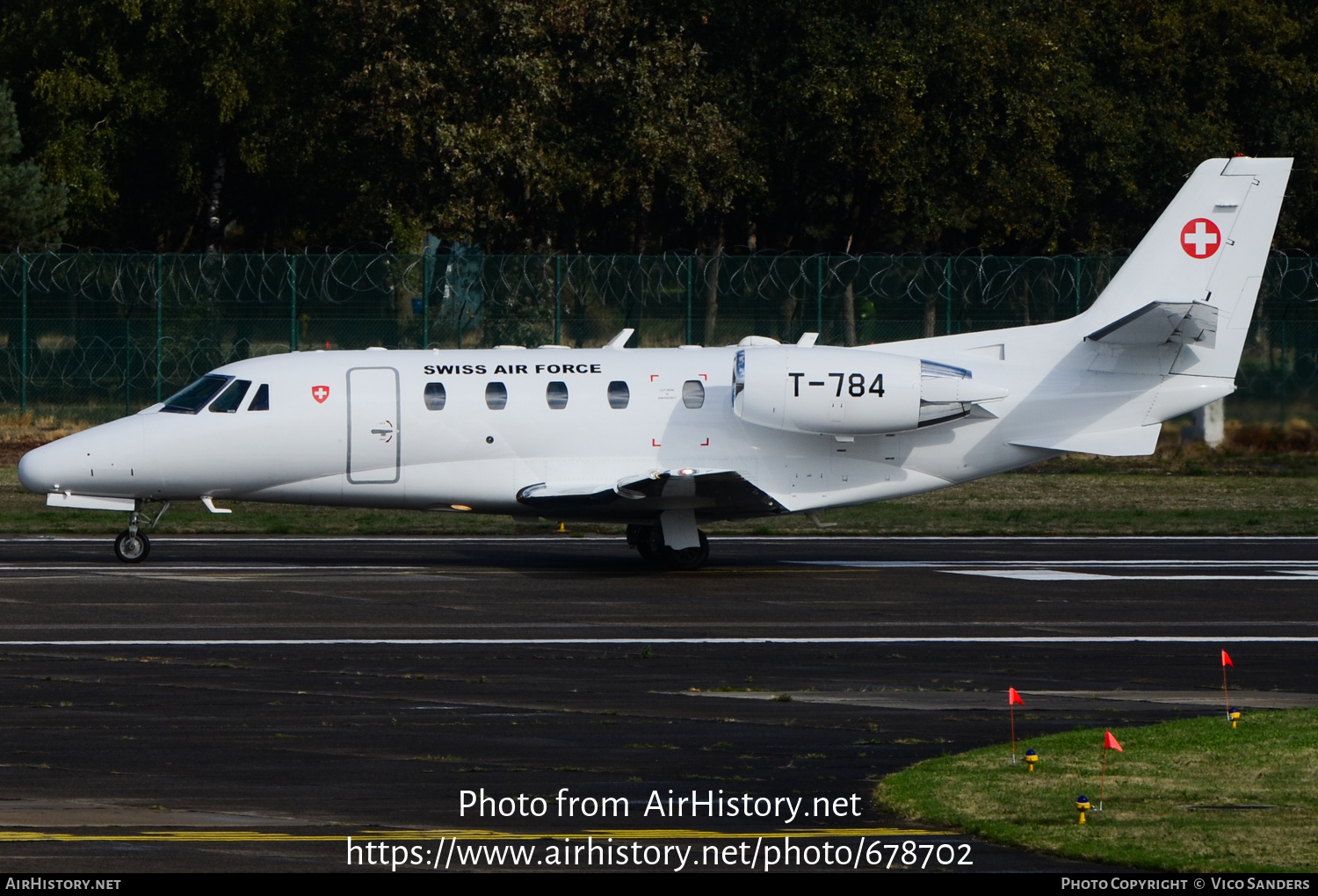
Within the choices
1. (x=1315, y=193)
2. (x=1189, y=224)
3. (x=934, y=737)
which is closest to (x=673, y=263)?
(x=1189, y=224)

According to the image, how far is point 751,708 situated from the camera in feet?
45.0

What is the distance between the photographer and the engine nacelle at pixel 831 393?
70.5 ft

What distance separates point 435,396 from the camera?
21875 mm

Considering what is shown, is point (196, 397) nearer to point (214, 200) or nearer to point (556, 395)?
point (556, 395)

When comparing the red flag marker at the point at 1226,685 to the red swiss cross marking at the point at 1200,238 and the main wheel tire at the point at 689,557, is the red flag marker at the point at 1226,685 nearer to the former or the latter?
the red swiss cross marking at the point at 1200,238

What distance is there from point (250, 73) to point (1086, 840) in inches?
1701

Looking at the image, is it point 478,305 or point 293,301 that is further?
point 478,305

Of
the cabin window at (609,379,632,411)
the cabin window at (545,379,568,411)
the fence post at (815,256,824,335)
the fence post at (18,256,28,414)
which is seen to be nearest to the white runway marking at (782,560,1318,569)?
the cabin window at (609,379,632,411)

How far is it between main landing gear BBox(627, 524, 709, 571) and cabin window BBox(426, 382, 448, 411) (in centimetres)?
310

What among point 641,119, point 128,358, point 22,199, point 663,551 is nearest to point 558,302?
point 641,119

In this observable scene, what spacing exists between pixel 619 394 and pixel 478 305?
16273 millimetres

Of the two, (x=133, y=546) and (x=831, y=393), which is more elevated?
(x=831, y=393)

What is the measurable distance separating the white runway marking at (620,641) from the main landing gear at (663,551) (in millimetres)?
5151

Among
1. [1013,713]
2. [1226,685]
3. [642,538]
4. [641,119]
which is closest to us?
[1013,713]
